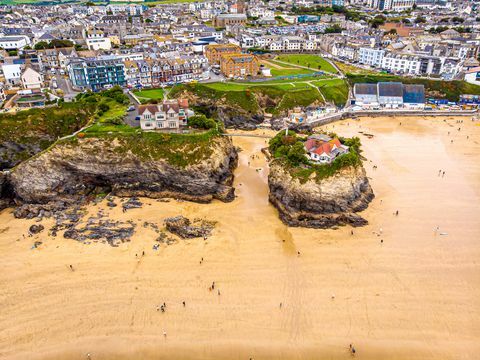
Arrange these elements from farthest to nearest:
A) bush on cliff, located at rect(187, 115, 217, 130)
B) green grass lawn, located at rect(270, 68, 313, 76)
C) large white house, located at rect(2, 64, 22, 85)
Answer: green grass lawn, located at rect(270, 68, 313, 76) → large white house, located at rect(2, 64, 22, 85) → bush on cliff, located at rect(187, 115, 217, 130)

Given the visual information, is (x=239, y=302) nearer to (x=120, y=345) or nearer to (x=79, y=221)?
(x=120, y=345)

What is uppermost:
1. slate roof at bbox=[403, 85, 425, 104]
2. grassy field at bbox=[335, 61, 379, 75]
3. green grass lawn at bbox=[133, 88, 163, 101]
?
grassy field at bbox=[335, 61, 379, 75]

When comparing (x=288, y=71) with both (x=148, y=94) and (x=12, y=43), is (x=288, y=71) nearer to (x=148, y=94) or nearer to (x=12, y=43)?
(x=148, y=94)

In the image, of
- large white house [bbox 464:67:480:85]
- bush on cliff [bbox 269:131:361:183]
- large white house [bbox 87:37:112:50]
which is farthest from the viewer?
large white house [bbox 87:37:112:50]

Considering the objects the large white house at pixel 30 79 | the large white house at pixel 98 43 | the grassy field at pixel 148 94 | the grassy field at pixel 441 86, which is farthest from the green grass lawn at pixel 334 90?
the large white house at pixel 98 43

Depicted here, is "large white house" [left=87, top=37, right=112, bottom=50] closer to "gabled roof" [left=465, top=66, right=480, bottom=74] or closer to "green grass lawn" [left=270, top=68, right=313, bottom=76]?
"green grass lawn" [left=270, top=68, right=313, bottom=76]

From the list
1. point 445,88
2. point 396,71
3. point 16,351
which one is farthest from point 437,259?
point 396,71

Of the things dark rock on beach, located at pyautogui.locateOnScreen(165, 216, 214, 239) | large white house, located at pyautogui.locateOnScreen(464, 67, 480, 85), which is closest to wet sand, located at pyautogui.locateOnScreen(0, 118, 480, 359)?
dark rock on beach, located at pyautogui.locateOnScreen(165, 216, 214, 239)
